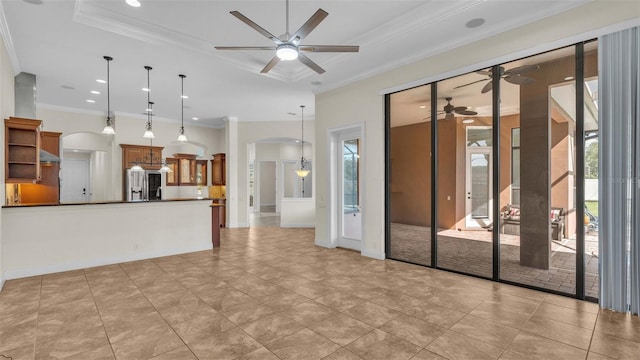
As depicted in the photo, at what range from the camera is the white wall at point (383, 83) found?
3.39 meters

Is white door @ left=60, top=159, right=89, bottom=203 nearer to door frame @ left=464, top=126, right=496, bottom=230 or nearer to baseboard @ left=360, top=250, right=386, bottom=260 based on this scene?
baseboard @ left=360, top=250, right=386, bottom=260

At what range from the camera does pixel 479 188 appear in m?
5.27

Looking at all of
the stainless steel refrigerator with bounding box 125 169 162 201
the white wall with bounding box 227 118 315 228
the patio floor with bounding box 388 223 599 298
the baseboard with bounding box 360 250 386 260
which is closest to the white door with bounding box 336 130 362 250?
the baseboard with bounding box 360 250 386 260

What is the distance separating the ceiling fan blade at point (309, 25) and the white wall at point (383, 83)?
258 centimetres

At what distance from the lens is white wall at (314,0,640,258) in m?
3.39

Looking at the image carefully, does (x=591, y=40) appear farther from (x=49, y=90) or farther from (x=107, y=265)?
(x=49, y=90)

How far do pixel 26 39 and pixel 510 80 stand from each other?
696 centimetres

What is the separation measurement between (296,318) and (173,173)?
876cm

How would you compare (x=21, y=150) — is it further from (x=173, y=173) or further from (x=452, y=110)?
(x=452, y=110)

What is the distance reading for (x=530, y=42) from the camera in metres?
3.79

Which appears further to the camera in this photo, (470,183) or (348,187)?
(348,187)

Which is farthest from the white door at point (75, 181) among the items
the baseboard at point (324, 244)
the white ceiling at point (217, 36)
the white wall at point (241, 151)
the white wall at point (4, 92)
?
the baseboard at point (324, 244)

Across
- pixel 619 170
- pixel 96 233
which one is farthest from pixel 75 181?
pixel 619 170

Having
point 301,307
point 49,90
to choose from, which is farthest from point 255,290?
point 49,90
